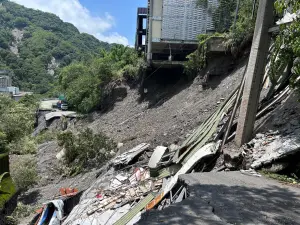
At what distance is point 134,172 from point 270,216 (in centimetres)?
471

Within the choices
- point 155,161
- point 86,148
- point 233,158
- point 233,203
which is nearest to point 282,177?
point 233,158

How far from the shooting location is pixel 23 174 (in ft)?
34.2

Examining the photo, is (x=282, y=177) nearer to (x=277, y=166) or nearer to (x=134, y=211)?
(x=277, y=166)

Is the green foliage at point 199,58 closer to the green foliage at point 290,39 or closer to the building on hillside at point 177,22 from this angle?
the building on hillside at point 177,22

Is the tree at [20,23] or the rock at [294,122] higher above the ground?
the tree at [20,23]

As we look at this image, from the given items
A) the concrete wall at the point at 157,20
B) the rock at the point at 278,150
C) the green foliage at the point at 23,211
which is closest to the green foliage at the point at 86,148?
the green foliage at the point at 23,211

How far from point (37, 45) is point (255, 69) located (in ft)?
329

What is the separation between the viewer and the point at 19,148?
14422 millimetres

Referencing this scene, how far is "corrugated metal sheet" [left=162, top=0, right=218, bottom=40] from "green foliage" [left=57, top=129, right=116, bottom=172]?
7.07 metres

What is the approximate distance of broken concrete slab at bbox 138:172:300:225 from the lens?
8.49ft

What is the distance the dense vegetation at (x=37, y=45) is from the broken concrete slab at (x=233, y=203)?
5844 centimetres

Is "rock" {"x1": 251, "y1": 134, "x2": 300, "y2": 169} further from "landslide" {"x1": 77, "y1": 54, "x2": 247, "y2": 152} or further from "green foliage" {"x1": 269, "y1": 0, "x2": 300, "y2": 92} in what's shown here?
"landslide" {"x1": 77, "y1": 54, "x2": 247, "y2": 152}

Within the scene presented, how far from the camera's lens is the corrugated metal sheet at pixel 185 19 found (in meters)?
Answer: 14.0

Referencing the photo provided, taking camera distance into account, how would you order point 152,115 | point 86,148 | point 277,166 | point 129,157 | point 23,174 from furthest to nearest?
point 152,115
point 86,148
point 23,174
point 129,157
point 277,166
